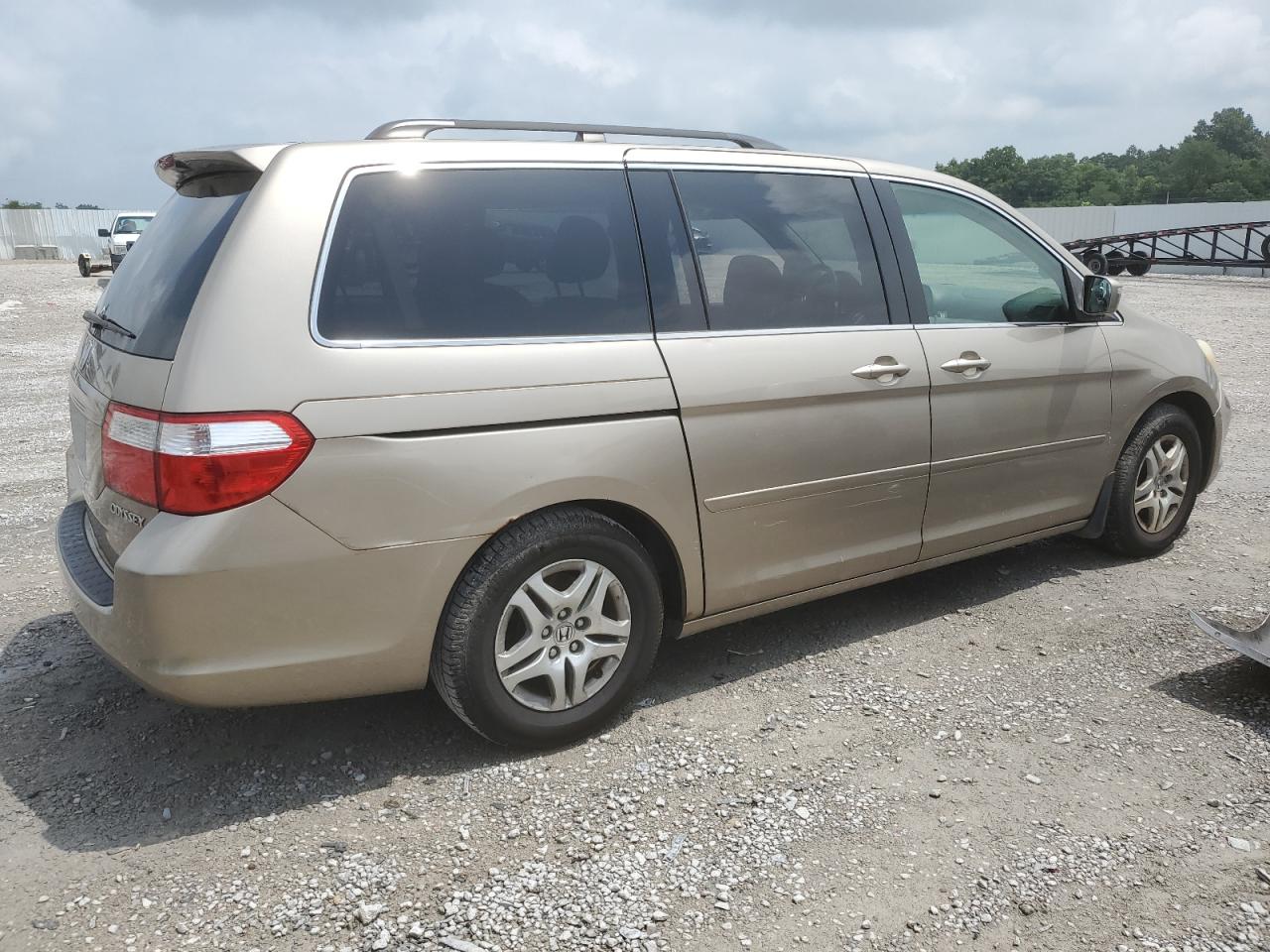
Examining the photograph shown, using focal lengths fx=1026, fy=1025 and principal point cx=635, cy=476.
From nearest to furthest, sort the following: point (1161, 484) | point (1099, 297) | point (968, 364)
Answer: point (968, 364) < point (1099, 297) < point (1161, 484)

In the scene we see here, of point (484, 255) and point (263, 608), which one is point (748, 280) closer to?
point (484, 255)

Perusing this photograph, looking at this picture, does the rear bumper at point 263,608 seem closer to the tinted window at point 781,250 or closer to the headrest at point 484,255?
the headrest at point 484,255

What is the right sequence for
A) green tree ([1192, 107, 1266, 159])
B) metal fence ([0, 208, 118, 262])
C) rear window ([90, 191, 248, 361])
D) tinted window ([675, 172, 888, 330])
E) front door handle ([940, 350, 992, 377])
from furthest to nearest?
green tree ([1192, 107, 1266, 159]), metal fence ([0, 208, 118, 262]), front door handle ([940, 350, 992, 377]), tinted window ([675, 172, 888, 330]), rear window ([90, 191, 248, 361])

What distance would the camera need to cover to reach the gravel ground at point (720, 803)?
254 centimetres

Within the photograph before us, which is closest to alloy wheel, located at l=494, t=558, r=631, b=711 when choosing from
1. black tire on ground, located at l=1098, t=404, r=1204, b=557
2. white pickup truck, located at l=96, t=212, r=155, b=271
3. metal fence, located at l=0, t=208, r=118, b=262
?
black tire on ground, located at l=1098, t=404, r=1204, b=557

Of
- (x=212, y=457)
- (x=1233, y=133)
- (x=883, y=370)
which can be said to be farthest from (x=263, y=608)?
(x=1233, y=133)

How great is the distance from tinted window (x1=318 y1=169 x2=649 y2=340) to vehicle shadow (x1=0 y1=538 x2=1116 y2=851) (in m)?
1.37

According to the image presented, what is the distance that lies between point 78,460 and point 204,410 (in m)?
0.98

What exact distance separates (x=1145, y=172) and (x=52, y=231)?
92626 mm

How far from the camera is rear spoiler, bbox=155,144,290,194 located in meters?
2.95

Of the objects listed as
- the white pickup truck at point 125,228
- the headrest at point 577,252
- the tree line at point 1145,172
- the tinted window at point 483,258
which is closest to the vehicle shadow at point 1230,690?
the tinted window at point 483,258

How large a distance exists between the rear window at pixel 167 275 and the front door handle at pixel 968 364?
2.63 meters

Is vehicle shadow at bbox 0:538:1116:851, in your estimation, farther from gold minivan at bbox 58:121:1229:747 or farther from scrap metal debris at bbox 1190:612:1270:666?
scrap metal debris at bbox 1190:612:1270:666

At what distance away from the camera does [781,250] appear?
375 cm
